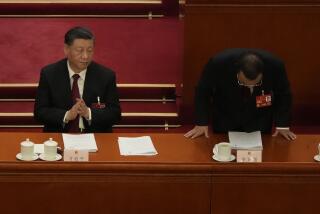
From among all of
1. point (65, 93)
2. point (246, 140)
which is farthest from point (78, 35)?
point (246, 140)

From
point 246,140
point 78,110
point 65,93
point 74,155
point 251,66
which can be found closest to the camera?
point 74,155

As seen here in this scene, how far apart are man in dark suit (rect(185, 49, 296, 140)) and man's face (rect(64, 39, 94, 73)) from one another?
55 cm

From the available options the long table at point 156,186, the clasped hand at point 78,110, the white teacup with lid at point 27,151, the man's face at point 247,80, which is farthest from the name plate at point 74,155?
the man's face at point 247,80

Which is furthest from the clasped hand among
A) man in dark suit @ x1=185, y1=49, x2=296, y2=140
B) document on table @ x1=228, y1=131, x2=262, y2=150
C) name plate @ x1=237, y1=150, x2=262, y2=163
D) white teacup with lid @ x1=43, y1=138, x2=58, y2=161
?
name plate @ x1=237, y1=150, x2=262, y2=163

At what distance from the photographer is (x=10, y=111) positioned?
4844mm

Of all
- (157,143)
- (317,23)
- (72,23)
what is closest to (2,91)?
(72,23)

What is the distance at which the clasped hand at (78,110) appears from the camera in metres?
3.78

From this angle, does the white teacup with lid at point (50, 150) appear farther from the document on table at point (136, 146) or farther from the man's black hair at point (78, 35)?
the man's black hair at point (78, 35)

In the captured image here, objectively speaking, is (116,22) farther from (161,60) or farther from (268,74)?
(268,74)

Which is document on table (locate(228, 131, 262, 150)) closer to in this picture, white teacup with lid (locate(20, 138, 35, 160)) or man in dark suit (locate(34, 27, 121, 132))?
man in dark suit (locate(34, 27, 121, 132))

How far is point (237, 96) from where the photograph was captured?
388 cm

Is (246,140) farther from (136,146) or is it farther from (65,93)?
(65,93)

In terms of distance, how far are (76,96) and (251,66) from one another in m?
0.93

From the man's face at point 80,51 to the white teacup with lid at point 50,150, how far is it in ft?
1.86
